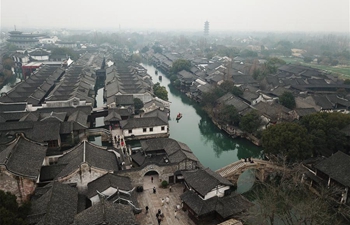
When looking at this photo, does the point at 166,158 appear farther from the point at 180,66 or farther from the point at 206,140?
the point at 180,66

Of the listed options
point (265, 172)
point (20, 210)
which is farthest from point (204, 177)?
point (20, 210)

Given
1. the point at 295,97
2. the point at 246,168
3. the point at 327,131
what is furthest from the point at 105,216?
the point at 295,97

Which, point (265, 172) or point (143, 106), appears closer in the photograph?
point (265, 172)

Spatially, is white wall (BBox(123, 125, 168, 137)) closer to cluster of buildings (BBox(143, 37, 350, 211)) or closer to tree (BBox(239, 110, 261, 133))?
cluster of buildings (BBox(143, 37, 350, 211))

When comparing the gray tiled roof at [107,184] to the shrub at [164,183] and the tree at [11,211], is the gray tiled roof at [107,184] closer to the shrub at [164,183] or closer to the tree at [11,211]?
the shrub at [164,183]

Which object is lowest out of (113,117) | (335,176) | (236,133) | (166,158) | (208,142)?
(208,142)

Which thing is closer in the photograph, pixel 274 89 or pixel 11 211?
pixel 11 211

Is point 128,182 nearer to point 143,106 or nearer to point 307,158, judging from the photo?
point 307,158
